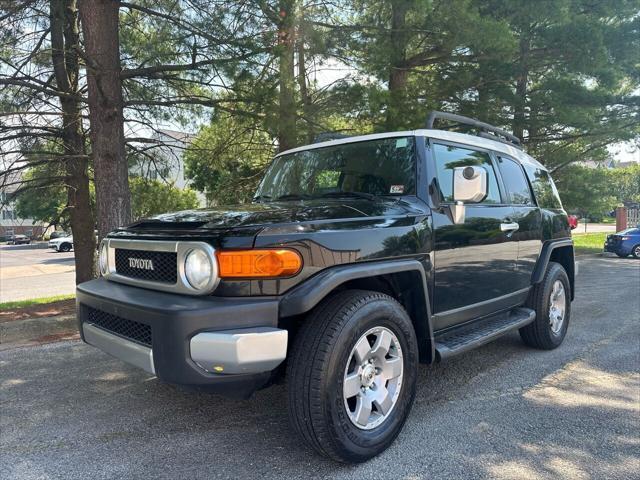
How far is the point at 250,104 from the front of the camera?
24.2 ft

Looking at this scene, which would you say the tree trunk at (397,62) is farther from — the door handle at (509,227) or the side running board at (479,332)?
the side running board at (479,332)

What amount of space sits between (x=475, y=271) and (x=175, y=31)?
5.79 m

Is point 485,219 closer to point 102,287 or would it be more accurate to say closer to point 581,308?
point 102,287

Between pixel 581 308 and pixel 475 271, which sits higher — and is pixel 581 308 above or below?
below

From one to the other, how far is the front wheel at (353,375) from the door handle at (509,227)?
1.59m

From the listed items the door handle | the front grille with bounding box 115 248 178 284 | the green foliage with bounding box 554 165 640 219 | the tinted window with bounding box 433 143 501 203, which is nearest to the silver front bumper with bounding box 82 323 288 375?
the front grille with bounding box 115 248 178 284

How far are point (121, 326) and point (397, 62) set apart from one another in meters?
7.27

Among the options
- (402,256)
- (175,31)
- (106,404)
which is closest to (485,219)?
(402,256)

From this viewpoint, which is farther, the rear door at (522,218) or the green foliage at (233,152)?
the green foliage at (233,152)

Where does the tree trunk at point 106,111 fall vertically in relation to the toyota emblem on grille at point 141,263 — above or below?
above

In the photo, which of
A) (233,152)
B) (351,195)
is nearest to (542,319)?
(351,195)

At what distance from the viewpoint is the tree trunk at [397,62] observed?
804 centimetres

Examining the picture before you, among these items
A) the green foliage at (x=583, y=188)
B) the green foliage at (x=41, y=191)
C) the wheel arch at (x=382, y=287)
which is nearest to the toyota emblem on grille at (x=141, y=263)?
the wheel arch at (x=382, y=287)

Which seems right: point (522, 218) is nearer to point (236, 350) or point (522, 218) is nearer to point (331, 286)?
point (331, 286)
